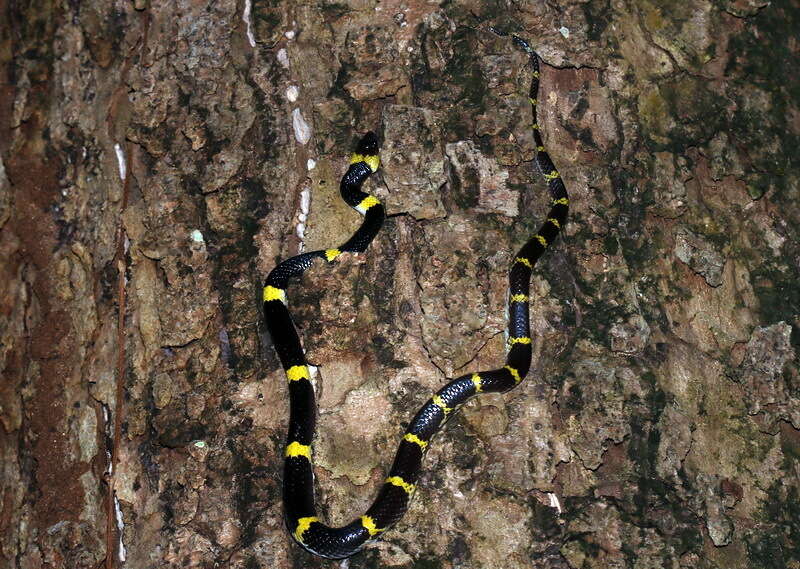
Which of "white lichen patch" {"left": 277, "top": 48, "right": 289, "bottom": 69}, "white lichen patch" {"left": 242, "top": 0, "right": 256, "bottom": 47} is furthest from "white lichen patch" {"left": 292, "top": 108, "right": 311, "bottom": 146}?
"white lichen patch" {"left": 242, "top": 0, "right": 256, "bottom": 47}

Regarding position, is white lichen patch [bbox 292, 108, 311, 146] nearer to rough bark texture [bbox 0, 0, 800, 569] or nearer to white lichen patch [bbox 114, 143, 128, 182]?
rough bark texture [bbox 0, 0, 800, 569]

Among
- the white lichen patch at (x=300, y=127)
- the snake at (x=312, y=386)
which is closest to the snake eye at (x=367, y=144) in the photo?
the snake at (x=312, y=386)

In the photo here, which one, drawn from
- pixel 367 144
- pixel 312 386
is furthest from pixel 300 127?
pixel 312 386

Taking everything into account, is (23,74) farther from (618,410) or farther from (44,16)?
(618,410)

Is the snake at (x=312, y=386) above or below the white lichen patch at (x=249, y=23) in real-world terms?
below

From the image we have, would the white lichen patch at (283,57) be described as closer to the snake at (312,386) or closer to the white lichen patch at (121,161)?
the snake at (312,386)

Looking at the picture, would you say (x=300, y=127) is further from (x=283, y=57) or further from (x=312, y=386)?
(x=312, y=386)
